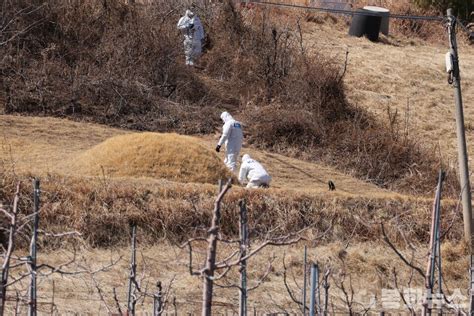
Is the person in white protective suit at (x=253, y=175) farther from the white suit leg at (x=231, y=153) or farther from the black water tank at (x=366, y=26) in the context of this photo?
the black water tank at (x=366, y=26)

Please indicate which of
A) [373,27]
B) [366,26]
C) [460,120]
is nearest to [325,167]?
[460,120]

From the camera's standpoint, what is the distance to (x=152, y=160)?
17.7 metres

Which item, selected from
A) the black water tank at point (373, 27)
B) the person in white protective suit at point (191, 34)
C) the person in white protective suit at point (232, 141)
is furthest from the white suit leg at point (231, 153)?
the black water tank at point (373, 27)

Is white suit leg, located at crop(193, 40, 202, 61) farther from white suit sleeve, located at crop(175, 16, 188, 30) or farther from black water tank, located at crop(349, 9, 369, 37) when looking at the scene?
black water tank, located at crop(349, 9, 369, 37)

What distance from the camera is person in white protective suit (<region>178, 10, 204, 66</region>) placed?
90.1ft

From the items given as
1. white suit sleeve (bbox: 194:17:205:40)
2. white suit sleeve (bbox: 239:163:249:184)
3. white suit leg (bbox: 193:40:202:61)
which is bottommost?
white suit sleeve (bbox: 239:163:249:184)

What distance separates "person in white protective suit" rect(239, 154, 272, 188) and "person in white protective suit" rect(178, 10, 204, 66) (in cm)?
913

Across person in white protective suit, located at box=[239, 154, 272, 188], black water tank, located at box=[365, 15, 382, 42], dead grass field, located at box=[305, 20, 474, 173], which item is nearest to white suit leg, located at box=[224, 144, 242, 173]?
person in white protective suit, located at box=[239, 154, 272, 188]

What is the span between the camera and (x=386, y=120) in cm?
2739

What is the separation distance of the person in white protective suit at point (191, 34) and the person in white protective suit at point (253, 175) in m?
9.13

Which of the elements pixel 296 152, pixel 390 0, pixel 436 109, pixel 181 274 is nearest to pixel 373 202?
pixel 181 274

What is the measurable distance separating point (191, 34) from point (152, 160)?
34.4ft

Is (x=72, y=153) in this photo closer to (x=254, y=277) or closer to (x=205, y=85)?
(x=254, y=277)

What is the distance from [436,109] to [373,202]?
11.3m
